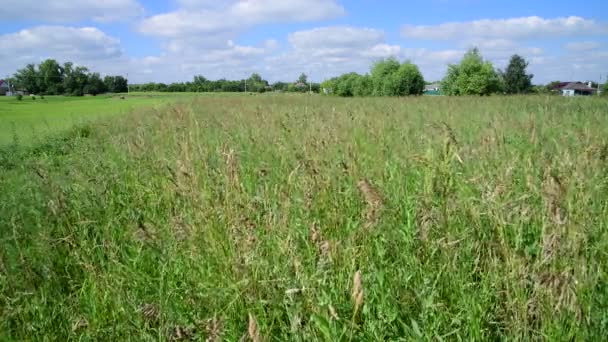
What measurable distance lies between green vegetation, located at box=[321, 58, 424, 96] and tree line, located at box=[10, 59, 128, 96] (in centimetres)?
5959

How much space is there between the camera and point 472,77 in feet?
134

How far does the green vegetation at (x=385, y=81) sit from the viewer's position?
46.4m

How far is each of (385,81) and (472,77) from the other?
10.7 metres

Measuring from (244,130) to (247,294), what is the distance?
4735 millimetres

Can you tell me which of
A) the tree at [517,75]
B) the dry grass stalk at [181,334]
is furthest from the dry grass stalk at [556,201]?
the tree at [517,75]

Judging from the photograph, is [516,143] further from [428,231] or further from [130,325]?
[130,325]

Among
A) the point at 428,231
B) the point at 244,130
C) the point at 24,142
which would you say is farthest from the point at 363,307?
the point at 24,142

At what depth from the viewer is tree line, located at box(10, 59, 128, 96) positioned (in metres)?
88.2

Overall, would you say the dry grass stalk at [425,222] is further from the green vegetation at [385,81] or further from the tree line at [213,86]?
the tree line at [213,86]

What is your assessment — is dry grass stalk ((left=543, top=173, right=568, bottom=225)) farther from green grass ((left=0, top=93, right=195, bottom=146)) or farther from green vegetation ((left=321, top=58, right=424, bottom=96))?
green vegetation ((left=321, top=58, right=424, bottom=96))

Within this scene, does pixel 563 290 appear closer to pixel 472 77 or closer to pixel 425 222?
pixel 425 222

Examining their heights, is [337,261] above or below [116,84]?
below

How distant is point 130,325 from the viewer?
2.10 m

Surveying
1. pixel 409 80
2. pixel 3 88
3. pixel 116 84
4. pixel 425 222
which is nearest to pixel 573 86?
pixel 409 80
